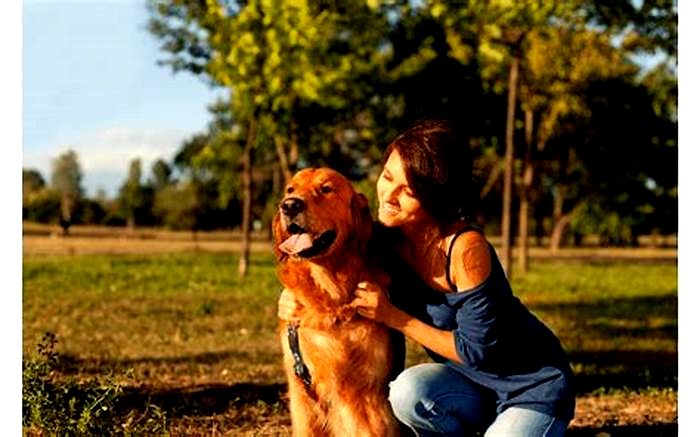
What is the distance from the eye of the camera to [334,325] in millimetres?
3451

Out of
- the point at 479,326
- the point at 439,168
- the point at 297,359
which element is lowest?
the point at 297,359

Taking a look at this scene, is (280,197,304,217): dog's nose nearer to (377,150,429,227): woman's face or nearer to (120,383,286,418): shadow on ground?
(377,150,429,227): woman's face

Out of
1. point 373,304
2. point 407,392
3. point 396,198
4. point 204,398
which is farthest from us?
point 204,398

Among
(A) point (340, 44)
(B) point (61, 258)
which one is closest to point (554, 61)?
(A) point (340, 44)

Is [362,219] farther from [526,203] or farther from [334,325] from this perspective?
[526,203]

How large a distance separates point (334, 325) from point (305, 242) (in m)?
0.34

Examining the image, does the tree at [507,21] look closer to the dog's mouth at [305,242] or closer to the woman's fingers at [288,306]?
the woman's fingers at [288,306]

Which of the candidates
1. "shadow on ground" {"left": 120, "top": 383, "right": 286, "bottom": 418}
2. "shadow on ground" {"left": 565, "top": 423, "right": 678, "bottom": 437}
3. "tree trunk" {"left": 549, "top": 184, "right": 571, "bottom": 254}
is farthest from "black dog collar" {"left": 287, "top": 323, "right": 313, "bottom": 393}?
"tree trunk" {"left": 549, "top": 184, "right": 571, "bottom": 254}

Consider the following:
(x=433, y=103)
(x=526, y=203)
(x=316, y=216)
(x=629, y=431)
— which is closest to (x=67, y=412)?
(x=316, y=216)

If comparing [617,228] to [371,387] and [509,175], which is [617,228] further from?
[371,387]

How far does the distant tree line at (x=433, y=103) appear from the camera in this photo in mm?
15641

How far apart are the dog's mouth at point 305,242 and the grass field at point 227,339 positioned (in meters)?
1.47

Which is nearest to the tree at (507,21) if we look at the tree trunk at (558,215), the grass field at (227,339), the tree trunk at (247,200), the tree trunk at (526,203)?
the grass field at (227,339)

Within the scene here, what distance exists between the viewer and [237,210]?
42.4 metres
